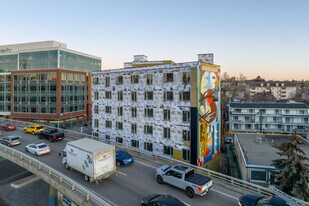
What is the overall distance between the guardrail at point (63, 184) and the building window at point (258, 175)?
19191 mm

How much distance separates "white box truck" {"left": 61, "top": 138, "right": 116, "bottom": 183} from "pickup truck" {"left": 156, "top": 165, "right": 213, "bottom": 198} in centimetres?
503

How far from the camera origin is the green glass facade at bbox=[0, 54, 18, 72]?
83.4m

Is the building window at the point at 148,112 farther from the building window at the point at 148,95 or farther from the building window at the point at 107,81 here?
the building window at the point at 107,81

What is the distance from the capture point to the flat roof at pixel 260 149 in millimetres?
27469

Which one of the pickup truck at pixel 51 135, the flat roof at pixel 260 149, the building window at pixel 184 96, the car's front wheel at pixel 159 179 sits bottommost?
the flat roof at pixel 260 149

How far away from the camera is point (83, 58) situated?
92.5 meters

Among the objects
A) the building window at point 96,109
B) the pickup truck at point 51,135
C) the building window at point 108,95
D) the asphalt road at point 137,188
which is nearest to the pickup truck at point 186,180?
the asphalt road at point 137,188

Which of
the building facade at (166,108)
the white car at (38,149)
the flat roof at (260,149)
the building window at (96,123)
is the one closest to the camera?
the white car at (38,149)

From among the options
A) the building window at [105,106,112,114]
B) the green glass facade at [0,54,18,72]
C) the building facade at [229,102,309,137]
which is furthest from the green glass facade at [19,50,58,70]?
the building facade at [229,102,309,137]

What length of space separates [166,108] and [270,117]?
5305 cm

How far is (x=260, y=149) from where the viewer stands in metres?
32.7

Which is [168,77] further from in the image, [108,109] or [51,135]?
[51,135]

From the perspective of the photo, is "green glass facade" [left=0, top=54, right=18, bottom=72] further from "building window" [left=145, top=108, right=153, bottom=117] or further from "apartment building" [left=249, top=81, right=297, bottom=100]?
"apartment building" [left=249, top=81, right=297, bottom=100]

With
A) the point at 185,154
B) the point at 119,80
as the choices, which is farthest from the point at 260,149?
the point at 119,80
